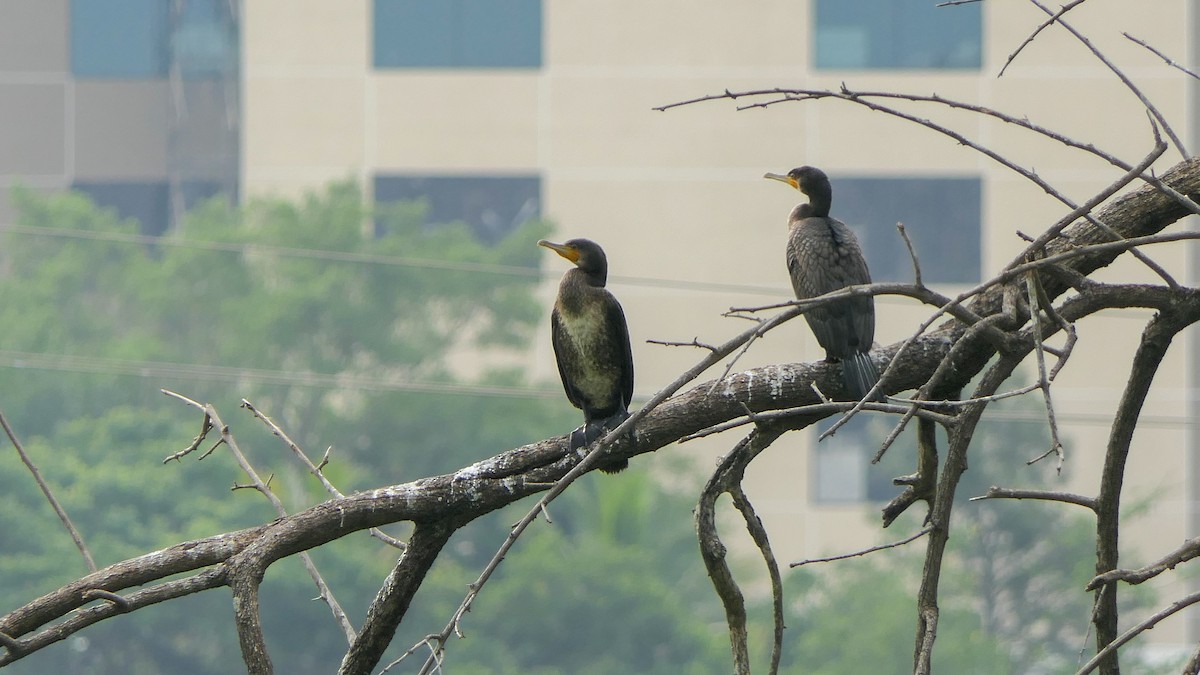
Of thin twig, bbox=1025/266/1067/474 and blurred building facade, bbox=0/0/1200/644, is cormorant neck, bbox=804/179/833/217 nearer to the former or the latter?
thin twig, bbox=1025/266/1067/474

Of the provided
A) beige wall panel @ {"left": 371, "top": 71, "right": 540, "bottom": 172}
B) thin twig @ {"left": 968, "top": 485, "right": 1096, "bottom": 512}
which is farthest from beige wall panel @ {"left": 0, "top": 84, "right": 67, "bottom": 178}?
thin twig @ {"left": 968, "top": 485, "right": 1096, "bottom": 512}

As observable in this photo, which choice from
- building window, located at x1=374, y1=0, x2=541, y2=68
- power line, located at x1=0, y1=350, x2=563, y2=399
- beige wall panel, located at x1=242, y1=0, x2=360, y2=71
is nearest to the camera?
power line, located at x1=0, y1=350, x2=563, y2=399

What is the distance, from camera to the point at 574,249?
3.53 meters

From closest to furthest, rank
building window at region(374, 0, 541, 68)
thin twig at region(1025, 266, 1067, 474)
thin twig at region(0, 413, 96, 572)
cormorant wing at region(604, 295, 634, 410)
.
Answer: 1. thin twig at region(1025, 266, 1067, 474)
2. thin twig at region(0, 413, 96, 572)
3. cormorant wing at region(604, 295, 634, 410)
4. building window at region(374, 0, 541, 68)

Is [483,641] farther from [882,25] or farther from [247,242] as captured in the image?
[882,25]

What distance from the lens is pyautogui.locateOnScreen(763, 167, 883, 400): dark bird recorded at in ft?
9.57

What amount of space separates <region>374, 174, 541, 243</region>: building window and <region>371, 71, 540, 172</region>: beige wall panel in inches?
8.3

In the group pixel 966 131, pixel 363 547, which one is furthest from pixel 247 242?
pixel 966 131

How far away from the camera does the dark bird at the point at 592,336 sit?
352 cm

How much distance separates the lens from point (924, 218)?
2661 cm

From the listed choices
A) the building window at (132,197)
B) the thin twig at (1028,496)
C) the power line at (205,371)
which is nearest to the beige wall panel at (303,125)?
the building window at (132,197)

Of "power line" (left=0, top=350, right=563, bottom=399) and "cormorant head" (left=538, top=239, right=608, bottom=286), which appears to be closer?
"cormorant head" (left=538, top=239, right=608, bottom=286)

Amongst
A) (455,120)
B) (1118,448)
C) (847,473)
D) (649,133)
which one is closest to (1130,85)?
(1118,448)

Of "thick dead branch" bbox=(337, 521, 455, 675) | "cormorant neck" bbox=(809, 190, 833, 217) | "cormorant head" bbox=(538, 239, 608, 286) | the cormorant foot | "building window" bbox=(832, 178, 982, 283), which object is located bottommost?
"building window" bbox=(832, 178, 982, 283)
